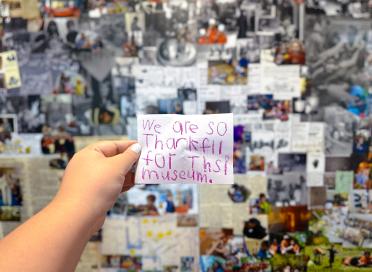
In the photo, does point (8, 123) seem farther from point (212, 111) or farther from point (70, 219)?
point (70, 219)

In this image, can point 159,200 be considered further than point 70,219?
Yes

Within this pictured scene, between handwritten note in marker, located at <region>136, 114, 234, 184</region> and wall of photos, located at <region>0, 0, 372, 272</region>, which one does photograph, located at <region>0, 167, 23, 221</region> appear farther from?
handwritten note in marker, located at <region>136, 114, 234, 184</region>

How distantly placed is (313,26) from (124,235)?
80 centimetres

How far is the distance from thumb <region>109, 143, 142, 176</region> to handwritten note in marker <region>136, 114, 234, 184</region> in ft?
0.07

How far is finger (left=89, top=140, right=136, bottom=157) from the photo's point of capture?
Answer: 623 mm

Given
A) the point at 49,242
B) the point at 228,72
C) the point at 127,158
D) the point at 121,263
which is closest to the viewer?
the point at 49,242

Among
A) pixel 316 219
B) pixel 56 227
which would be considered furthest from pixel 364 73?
pixel 56 227

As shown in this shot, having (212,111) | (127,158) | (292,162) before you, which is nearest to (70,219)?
(127,158)

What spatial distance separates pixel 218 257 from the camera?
3.74ft

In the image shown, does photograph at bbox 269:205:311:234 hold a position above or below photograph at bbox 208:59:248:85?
below

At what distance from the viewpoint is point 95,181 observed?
54cm

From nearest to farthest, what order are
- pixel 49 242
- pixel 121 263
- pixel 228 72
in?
pixel 49 242 → pixel 228 72 → pixel 121 263

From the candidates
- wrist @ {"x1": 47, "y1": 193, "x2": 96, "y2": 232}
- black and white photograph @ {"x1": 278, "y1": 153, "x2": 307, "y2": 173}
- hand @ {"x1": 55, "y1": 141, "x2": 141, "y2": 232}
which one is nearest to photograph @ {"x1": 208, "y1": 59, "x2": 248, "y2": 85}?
black and white photograph @ {"x1": 278, "y1": 153, "x2": 307, "y2": 173}

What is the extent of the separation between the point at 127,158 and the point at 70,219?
0.16 m
